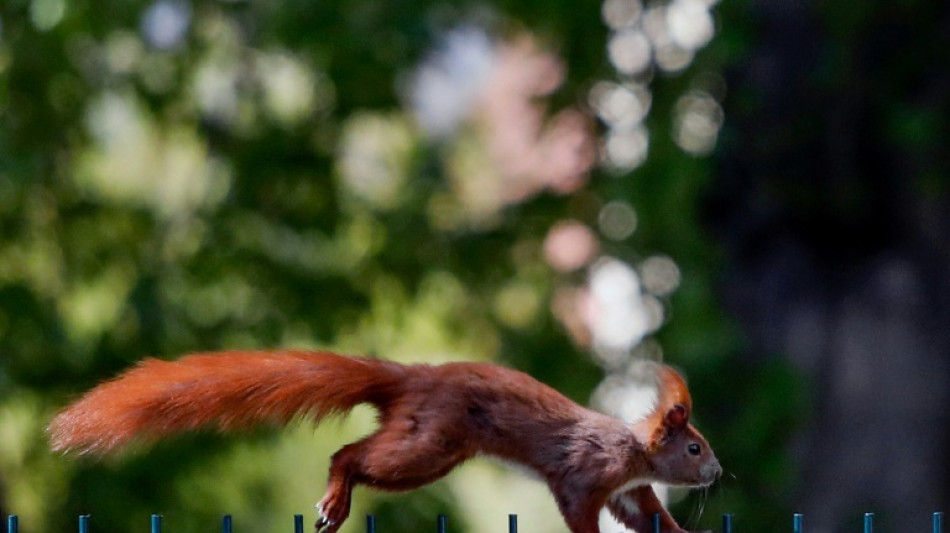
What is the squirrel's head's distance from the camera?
2.41 m

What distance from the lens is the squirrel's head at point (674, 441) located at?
241 cm

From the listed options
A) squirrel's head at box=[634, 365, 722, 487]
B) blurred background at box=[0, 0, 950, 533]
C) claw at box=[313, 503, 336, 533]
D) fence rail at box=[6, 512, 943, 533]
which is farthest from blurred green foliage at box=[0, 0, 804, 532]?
claw at box=[313, 503, 336, 533]

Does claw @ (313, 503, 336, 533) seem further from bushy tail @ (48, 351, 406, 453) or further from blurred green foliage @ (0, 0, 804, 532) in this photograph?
blurred green foliage @ (0, 0, 804, 532)

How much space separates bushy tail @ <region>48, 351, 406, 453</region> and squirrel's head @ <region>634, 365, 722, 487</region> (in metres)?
0.43

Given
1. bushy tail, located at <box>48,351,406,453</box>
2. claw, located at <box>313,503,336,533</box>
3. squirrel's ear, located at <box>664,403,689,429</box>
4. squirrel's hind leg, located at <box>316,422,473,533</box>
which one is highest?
bushy tail, located at <box>48,351,406,453</box>

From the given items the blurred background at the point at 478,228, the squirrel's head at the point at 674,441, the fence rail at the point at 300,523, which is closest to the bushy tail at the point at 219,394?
the fence rail at the point at 300,523

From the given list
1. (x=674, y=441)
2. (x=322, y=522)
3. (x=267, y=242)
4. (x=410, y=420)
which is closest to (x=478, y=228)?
(x=267, y=242)

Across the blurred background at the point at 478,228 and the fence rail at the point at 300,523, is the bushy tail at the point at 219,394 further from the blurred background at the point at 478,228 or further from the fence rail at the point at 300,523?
the blurred background at the point at 478,228

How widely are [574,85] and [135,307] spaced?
186 centimetres

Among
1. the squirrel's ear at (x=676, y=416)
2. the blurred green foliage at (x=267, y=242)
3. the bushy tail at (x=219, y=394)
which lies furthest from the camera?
the blurred green foliage at (x=267, y=242)

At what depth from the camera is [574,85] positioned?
5746 mm

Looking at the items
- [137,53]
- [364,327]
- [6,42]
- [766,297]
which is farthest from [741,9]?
[6,42]

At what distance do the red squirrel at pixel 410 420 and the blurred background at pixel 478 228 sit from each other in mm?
2828

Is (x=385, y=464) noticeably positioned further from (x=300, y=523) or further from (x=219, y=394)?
(x=219, y=394)
